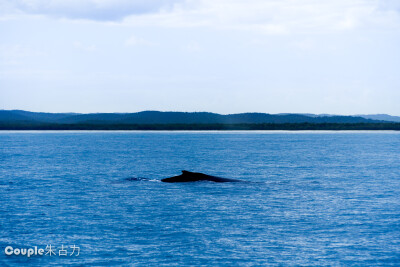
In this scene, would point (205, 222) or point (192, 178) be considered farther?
point (192, 178)

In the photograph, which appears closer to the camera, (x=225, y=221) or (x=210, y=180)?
(x=225, y=221)

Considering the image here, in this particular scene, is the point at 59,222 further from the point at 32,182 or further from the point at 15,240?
the point at 32,182

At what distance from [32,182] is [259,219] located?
82.7 feet

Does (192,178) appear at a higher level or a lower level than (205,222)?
higher

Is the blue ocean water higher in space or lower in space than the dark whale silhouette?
lower

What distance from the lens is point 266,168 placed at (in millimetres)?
62656

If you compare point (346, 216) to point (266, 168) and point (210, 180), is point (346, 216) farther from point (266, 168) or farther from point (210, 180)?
point (266, 168)

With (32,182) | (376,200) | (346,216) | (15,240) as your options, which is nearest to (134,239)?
(15,240)

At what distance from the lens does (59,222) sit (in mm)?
Result: 28188

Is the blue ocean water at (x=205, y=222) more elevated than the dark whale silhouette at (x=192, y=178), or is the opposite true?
the dark whale silhouette at (x=192, y=178)

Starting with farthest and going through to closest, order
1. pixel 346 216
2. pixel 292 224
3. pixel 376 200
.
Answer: pixel 376 200 < pixel 346 216 < pixel 292 224

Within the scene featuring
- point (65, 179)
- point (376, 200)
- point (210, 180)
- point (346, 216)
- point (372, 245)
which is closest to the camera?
point (372, 245)

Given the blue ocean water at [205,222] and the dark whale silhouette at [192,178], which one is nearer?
the blue ocean water at [205,222]

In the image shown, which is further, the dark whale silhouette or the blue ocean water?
the dark whale silhouette
